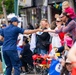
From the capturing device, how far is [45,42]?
43.0 ft

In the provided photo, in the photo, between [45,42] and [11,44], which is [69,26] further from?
[45,42]

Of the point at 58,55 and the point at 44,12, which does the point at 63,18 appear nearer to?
the point at 58,55

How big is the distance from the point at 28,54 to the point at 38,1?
61.1ft

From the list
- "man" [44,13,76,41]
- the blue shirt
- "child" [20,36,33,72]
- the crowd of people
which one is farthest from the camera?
A: "child" [20,36,33,72]

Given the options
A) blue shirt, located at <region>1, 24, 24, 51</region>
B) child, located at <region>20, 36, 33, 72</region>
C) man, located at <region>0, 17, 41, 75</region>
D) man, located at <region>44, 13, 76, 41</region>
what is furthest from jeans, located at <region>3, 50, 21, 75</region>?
child, located at <region>20, 36, 33, 72</region>

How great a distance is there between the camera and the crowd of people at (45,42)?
9375 mm

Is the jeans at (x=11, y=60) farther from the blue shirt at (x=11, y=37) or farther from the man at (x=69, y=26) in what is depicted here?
the man at (x=69, y=26)

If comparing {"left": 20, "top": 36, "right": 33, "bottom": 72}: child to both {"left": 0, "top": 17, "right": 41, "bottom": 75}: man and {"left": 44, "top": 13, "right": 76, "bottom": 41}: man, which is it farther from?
{"left": 44, "top": 13, "right": 76, "bottom": 41}: man

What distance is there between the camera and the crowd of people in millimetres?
9375

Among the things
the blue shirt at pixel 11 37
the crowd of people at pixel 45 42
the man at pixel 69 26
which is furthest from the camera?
the blue shirt at pixel 11 37

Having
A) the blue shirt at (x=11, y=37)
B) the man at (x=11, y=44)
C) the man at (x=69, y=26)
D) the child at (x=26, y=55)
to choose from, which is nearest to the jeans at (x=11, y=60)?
the man at (x=11, y=44)

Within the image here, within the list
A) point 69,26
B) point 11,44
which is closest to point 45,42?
point 11,44

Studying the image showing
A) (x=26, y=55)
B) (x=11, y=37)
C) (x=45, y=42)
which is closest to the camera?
(x=11, y=37)

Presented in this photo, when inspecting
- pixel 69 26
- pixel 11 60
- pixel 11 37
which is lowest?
pixel 11 60
